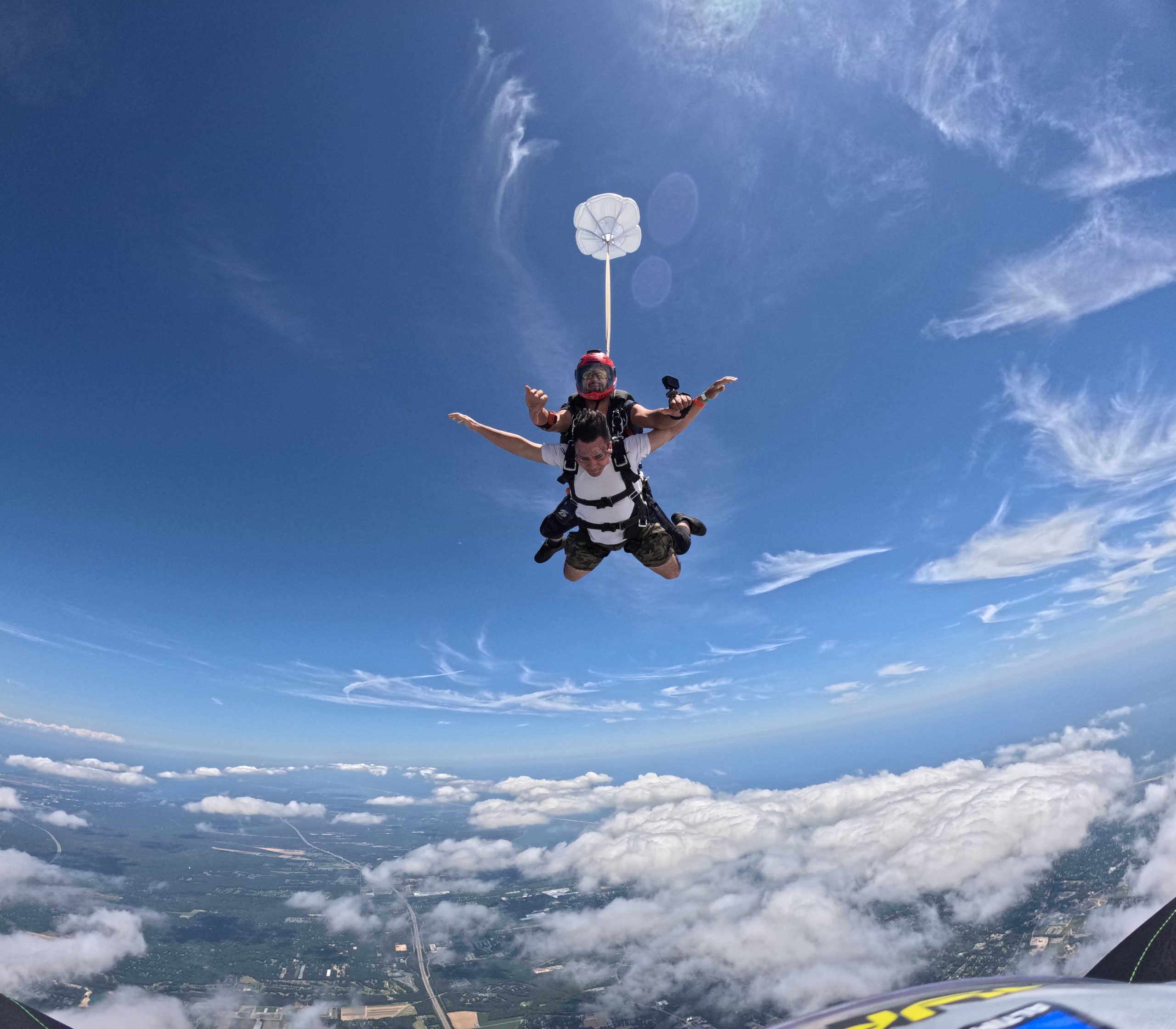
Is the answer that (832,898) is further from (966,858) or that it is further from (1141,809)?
(1141,809)

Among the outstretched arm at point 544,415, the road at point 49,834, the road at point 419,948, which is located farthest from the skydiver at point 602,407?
the road at point 49,834

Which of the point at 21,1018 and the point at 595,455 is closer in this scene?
the point at 21,1018

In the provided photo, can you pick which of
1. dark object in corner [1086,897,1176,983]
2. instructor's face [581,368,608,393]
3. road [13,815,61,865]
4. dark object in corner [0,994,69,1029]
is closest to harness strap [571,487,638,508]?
instructor's face [581,368,608,393]

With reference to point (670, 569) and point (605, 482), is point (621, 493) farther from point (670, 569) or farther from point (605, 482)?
point (670, 569)

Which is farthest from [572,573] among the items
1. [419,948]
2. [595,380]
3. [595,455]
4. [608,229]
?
[419,948]

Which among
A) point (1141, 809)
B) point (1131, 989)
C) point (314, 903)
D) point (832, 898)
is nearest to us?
point (1131, 989)

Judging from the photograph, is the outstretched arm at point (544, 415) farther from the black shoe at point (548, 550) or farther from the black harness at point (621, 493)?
the black shoe at point (548, 550)

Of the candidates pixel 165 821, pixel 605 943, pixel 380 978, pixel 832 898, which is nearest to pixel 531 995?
pixel 380 978
